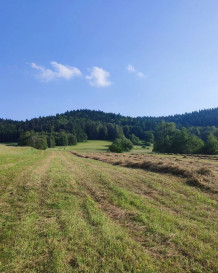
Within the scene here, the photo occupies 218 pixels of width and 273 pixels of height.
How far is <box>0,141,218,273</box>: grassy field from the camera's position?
11.6ft

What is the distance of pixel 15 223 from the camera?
4.99 metres

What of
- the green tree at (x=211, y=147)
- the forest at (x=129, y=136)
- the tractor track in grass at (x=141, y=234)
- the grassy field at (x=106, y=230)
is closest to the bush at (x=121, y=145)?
the forest at (x=129, y=136)

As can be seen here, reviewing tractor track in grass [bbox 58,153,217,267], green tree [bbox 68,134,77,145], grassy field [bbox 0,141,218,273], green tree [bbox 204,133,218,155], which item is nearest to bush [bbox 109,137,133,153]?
green tree [bbox 204,133,218,155]

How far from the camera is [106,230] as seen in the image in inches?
185

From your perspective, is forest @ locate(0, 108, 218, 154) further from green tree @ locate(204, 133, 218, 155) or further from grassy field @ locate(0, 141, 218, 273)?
grassy field @ locate(0, 141, 218, 273)

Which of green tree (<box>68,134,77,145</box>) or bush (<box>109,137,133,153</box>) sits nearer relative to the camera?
bush (<box>109,137,133,153</box>)

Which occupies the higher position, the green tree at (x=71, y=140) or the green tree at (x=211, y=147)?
the green tree at (x=71, y=140)

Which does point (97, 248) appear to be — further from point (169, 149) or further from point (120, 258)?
point (169, 149)

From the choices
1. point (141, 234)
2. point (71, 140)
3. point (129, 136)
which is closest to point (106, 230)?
point (141, 234)

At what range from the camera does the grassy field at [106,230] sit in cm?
355

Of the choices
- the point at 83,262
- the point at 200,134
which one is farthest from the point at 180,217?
the point at 200,134

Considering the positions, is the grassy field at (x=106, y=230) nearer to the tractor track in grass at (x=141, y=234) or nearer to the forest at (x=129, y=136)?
the tractor track in grass at (x=141, y=234)

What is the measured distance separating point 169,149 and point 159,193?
68451 millimetres

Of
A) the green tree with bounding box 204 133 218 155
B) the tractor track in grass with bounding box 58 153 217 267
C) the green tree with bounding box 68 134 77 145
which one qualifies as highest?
the green tree with bounding box 68 134 77 145
